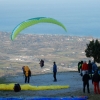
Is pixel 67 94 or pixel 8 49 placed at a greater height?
pixel 8 49

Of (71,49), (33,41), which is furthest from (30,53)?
(33,41)

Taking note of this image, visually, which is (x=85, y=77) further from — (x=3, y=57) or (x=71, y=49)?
(x=71, y=49)

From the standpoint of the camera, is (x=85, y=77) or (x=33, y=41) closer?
(x=85, y=77)

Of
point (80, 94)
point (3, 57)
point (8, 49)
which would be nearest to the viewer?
point (80, 94)

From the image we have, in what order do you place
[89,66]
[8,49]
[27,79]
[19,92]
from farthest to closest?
[8,49], [27,79], [89,66], [19,92]

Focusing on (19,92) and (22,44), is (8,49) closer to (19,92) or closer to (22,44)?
(22,44)

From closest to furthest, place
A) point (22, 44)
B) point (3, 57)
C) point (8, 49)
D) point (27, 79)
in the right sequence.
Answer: point (27, 79) < point (3, 57) < point (8, 49) < point (22, 44)

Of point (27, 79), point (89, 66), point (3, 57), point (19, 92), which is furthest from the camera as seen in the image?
point (3, 57)

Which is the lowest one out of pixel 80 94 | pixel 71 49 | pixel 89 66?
pixel 80 94

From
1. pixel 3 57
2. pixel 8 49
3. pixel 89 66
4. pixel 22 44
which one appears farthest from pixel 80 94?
pixel 22 44
